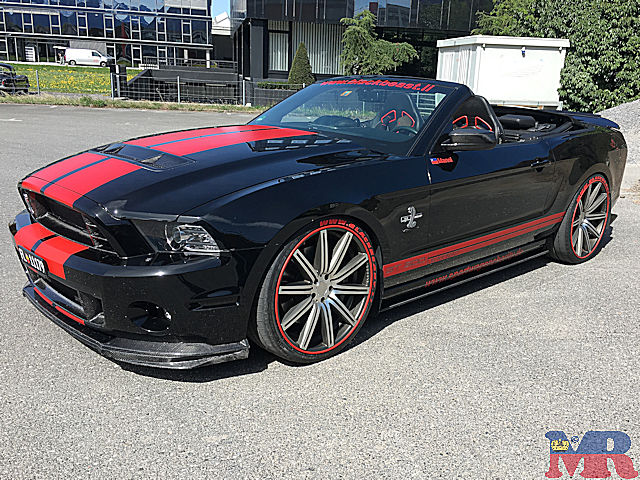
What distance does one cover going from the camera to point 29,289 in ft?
11.6

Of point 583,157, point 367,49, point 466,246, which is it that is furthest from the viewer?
point 367,49

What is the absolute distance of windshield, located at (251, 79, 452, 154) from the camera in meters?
3.96

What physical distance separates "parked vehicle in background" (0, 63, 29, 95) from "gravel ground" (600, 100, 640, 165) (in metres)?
19.7

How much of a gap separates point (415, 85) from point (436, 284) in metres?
1.41

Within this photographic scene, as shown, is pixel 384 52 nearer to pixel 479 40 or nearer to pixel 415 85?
pixel 479 40

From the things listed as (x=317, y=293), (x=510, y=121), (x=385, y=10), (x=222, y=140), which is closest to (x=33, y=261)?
(x=222, y=140)

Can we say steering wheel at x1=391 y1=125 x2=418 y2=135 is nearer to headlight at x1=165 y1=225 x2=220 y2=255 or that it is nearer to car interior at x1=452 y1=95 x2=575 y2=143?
car interior at x1=452 y1=95 x2=575 y2=143

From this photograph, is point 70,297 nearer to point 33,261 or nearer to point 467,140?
point 33,261

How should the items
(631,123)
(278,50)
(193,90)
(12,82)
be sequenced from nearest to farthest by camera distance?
(631,123) → (12,82) → (193,90) → (278,50)

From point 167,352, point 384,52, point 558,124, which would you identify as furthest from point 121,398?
point 384,52

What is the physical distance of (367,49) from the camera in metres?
25.6

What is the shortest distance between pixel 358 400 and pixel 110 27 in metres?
58.8

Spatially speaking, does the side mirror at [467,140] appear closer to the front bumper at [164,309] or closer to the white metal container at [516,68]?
the front bumper at [164,309]

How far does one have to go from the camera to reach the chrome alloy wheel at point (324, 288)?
3.16m
